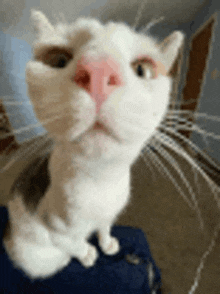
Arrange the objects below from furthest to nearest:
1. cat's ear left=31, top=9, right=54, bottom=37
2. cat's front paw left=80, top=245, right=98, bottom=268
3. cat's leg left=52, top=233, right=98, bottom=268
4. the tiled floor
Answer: the tiled floor
cat's front paw left=80, top=245, right=98, bottom=268
cat's leg left=52, top=233, right=98, bottom=268
cat's ear left=31, top=9, right=54, bottom=37

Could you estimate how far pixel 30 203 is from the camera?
1.60ft

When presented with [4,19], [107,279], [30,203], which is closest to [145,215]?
[107,279]

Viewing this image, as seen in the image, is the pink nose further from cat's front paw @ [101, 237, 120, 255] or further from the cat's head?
cat's front paw @ [101, 237, 120, 255]

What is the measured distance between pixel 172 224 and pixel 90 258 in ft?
2.01

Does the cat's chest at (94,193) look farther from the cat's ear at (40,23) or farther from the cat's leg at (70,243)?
the cat's ear at (40,23)

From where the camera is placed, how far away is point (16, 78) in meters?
0.53

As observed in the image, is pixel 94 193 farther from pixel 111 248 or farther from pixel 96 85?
pixel 111 248

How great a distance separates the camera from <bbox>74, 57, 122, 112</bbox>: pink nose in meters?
0.22

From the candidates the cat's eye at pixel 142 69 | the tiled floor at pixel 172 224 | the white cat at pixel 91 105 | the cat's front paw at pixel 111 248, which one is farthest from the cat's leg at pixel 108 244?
the cat's eye at pixel 142 69

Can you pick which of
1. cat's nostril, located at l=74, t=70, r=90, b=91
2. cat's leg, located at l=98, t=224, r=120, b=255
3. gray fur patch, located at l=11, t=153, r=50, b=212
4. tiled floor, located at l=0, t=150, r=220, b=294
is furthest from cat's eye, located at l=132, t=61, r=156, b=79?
tiled floor, located at l=0, t=150, r=220, b=294

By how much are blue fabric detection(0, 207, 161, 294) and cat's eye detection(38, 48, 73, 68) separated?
67 centimetres

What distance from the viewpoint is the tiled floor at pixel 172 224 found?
815mm

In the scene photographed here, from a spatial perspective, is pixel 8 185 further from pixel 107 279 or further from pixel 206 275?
pixel 206 275

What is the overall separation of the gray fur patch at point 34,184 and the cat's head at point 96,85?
269 mm
